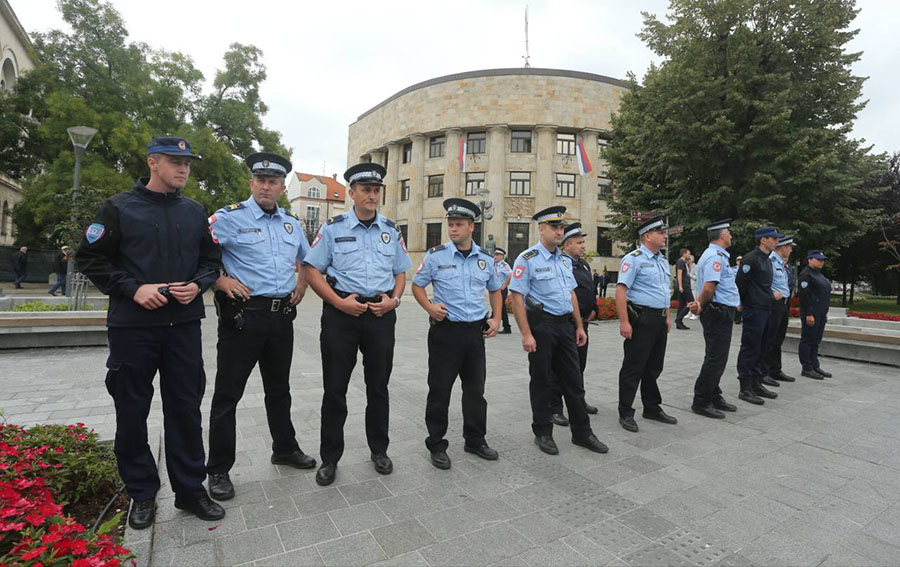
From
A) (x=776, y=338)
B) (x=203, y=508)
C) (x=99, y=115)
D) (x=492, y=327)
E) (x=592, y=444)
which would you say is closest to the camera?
(x=203, y=508)

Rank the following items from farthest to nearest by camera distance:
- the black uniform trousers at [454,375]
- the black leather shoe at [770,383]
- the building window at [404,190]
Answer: the building window at [404,190], the black leather shoe at [770,383], the black uniform trousers at [454,375]

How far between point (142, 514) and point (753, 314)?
260 inches

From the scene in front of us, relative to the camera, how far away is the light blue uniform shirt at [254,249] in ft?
10.4

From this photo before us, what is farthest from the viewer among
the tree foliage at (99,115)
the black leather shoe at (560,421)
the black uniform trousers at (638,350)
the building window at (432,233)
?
the building window at (432,233)

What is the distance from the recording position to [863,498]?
127 inches

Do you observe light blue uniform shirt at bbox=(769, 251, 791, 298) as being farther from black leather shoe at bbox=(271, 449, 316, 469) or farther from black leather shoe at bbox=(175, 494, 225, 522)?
black leather shoe at bbox=(175, 494, 225, 522)

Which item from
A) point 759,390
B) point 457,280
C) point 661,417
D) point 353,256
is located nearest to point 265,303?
point 353,256

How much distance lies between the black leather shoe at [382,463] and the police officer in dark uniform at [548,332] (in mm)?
1384

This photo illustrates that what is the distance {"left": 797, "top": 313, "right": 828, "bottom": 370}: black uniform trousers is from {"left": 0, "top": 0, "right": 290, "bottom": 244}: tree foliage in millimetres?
22086

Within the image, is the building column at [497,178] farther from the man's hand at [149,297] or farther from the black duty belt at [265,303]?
the man's hand at [149,297]

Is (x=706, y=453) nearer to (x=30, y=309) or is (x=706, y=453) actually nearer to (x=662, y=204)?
(x=30, y=309)

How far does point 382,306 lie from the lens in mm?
3355

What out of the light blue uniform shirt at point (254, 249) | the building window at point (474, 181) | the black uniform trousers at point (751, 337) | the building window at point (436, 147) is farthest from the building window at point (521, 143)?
the light blue uniform shirt at point (254, 249)

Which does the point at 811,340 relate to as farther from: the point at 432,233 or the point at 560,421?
the point at 432,233
